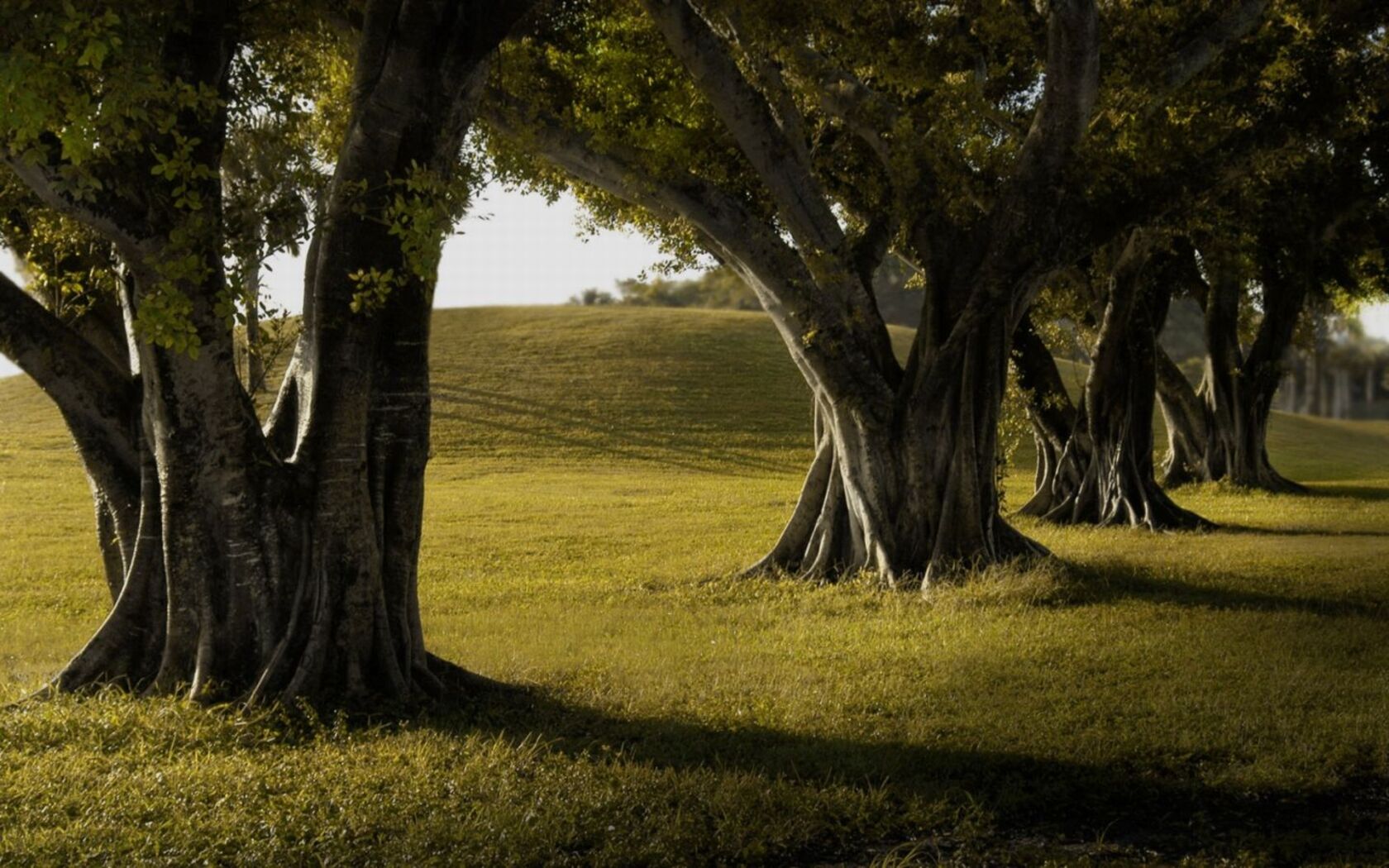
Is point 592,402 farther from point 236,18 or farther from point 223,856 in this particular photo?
point 223,856

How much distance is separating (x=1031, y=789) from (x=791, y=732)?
1.82 meters

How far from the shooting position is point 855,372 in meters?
15.9

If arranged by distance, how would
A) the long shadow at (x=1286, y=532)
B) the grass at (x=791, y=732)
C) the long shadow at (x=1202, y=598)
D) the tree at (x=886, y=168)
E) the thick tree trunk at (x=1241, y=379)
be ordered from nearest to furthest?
the grass at (x=791, y=732)
the long shadow at (x=1202, y=598)
the tree at (x=886, y=168)
the long shadow at (x=1286, y=532)
the thick tree trunk at (x=1241, y=379)

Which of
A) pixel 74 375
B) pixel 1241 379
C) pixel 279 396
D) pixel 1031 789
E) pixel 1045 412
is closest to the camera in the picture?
pixel 1031 789

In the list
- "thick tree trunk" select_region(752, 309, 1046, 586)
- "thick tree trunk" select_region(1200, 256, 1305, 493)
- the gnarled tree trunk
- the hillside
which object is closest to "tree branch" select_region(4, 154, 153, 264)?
"thick tree trunk" select_region(752, 309, 1046, 586)

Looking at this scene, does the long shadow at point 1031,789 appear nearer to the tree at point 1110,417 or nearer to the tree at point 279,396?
the tree at point 279,396

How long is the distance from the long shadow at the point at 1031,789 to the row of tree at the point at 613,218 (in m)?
2.03

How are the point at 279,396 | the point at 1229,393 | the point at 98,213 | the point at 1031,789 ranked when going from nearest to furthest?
the point at 1031,789, the point at 98,213, the point at 279,396, the point at 1229,393

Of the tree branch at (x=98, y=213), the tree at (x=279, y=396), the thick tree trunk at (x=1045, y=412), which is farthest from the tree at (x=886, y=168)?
the thick tree trunk at (x=1045, y=412)

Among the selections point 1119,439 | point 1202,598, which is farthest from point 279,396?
point 1119,439

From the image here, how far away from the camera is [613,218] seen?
18578 millimetres

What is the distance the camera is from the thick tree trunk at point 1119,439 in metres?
23.7

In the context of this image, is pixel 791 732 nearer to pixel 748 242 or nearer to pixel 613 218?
pixel 748 242

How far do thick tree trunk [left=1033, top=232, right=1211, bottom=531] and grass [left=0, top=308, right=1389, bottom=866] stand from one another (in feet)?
9.50
